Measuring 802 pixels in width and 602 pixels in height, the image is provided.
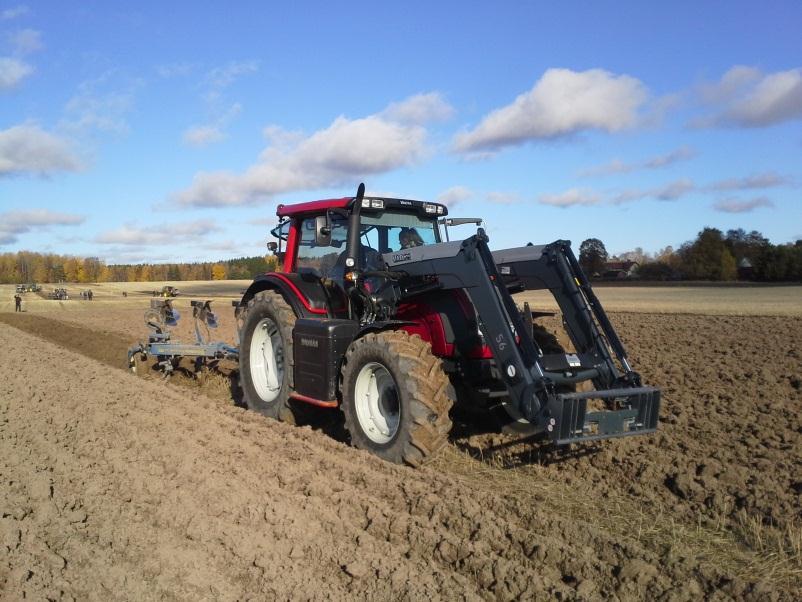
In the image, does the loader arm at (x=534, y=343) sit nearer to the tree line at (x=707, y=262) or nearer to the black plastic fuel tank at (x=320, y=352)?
the black plastic fuel tank at (x=320, y=352)

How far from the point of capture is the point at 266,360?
7.55 m

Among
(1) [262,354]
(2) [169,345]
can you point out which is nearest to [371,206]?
(1) [262,354]

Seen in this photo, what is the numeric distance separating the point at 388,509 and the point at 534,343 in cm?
188

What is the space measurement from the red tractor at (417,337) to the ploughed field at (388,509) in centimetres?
41

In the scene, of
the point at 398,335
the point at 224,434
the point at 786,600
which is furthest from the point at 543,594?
the point at 224,434

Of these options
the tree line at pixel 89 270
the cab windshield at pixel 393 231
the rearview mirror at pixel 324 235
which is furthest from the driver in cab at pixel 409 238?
the tree line at pixel 89 270

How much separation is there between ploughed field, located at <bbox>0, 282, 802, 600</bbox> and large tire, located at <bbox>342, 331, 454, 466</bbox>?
0.67 ft

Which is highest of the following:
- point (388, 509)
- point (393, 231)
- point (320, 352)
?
point (393, 231)

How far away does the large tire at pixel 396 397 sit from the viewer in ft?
16.4

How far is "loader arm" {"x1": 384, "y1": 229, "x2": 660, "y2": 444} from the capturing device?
472cm

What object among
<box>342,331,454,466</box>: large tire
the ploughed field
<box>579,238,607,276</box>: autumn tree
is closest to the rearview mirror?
<box>342,331,454,466</box>: large tire

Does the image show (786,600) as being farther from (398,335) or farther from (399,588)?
(398,335)

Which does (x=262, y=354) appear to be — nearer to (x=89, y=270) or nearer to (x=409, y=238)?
(x=409, y=238)

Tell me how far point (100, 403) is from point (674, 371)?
21.8 ft
